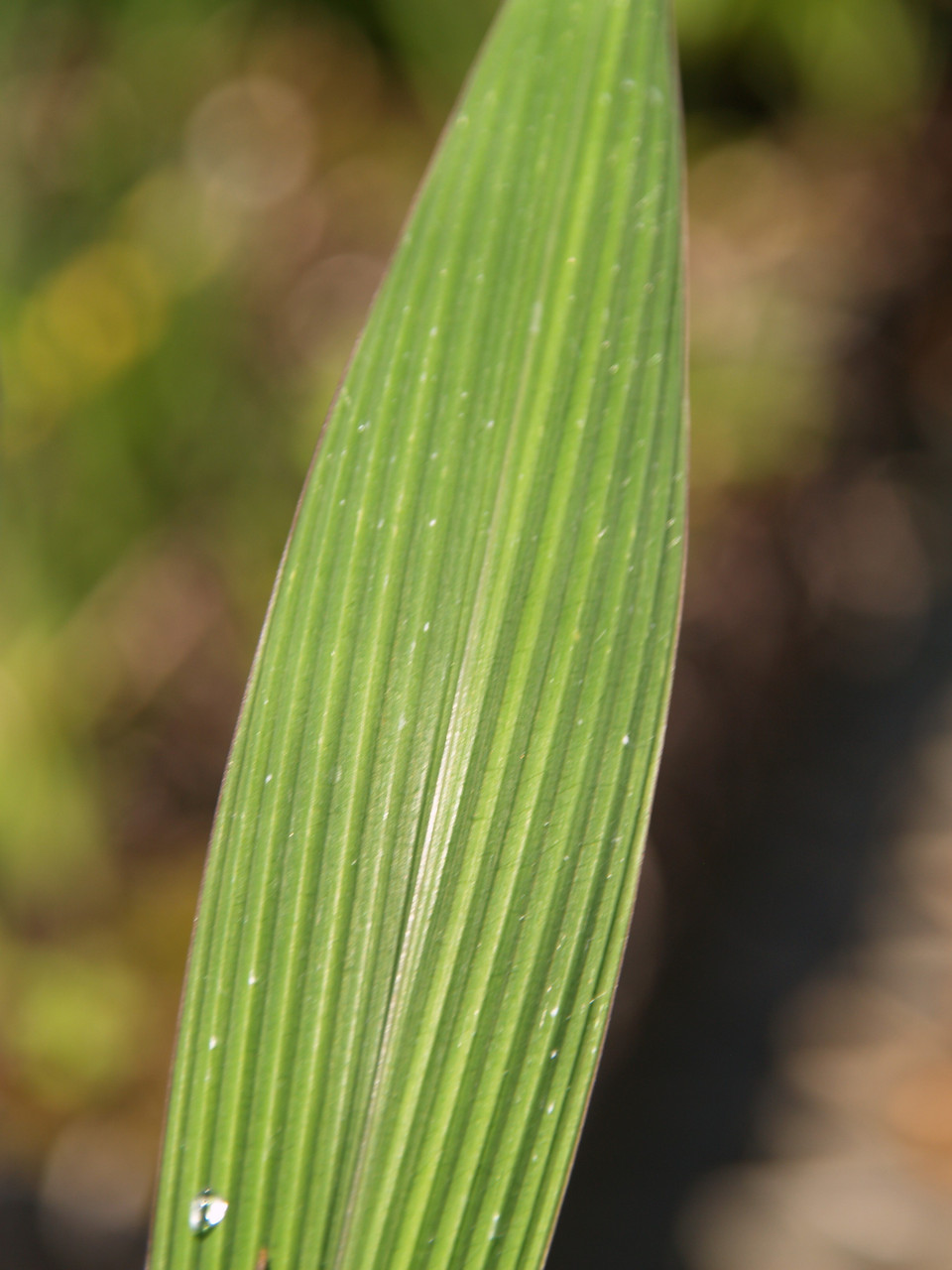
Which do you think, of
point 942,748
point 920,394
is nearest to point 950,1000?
point 942,748

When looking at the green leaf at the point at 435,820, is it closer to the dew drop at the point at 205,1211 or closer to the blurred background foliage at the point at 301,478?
the dew drop at the point at 205,1211

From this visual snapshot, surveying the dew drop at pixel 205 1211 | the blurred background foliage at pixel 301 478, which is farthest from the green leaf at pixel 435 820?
the blurred background foliage at pixel 301 478

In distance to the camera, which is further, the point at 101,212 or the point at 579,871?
the point at 101,212

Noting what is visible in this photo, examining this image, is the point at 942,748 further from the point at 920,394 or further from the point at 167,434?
the point at 167,434

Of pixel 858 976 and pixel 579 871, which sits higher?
pixel 579 871

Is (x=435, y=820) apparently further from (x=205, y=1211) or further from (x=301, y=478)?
(x=301, y=478)

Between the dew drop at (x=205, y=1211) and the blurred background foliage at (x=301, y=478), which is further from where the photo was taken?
the blurred background foliage at (x=301, y=478)

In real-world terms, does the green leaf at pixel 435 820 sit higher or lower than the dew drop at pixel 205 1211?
higher
